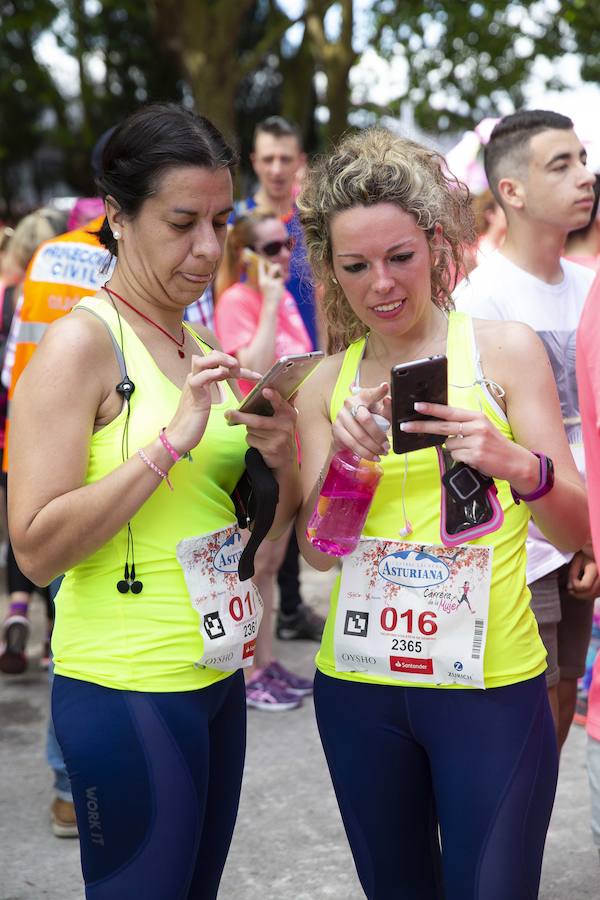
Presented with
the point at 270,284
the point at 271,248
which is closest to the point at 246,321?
the point at 270,284

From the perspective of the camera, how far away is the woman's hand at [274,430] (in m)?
2.19

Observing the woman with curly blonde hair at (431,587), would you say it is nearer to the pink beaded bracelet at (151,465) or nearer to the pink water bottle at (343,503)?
the pink water bottle at (343,503)

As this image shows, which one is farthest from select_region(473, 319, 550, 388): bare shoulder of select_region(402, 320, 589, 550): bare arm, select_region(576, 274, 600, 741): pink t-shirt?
select_region(576, 274, 600, 741): pink t-shirt

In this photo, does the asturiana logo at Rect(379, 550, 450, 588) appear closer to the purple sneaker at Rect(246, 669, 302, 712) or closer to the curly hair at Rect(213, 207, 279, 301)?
the purple sneaker at Rect(246, 669, 302, 712)

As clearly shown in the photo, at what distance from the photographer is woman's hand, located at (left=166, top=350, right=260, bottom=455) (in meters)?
2.00

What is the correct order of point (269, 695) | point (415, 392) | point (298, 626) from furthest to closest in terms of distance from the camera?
point (298, 626) < point (269, 695) < point (415, 392)

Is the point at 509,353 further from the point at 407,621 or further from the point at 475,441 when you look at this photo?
the point at 407,621

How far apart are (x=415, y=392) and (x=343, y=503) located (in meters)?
0.34

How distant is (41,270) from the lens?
4020 mm

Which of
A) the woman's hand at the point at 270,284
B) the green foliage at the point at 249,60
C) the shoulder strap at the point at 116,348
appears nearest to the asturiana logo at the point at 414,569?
the shoulder strap at the point at 116,348

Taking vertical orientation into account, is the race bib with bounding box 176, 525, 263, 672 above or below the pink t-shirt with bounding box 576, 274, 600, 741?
below

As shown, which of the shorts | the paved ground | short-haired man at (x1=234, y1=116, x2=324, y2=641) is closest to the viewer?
the shorts

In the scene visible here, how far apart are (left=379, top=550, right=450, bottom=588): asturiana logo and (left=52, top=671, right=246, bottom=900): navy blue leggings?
45 cm

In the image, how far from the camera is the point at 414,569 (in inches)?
86.4
